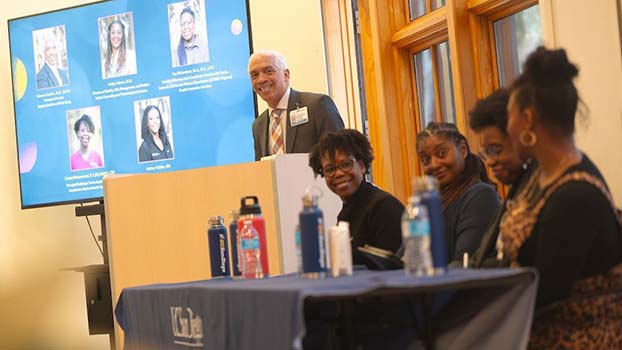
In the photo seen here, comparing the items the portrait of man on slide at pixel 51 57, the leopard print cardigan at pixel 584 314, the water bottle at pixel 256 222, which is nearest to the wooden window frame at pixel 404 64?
the portrait of man on slide at pixel 51 57

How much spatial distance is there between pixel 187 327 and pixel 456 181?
1065mm

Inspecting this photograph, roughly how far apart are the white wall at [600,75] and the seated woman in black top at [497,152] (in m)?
0.79

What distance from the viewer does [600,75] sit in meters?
3.42

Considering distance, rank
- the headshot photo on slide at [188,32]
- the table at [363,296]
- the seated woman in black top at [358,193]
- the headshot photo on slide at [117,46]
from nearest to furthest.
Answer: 1. the table at [363,296]
2. the seated woman in black top at [358,193]
3. the headshot photo on slide at [188,32]
4. the headshot photo on slide at [117,46]

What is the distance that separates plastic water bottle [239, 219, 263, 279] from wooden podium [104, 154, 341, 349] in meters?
1.04

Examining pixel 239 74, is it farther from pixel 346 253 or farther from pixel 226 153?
pixel 346 253

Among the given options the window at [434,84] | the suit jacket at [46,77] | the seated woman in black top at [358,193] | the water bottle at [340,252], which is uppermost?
the suit jacket at [46,77]

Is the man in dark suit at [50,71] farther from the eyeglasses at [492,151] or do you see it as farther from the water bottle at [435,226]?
the water bottle at [435,226]

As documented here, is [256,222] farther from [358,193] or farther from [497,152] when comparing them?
[497,152]

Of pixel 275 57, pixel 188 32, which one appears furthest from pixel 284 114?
pixel 188 32

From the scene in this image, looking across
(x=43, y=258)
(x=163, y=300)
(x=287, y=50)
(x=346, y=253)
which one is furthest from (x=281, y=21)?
(x=43, y=258)

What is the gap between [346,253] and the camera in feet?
7.97

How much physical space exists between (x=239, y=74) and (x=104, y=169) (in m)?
1.18

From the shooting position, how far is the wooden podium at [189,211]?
400cm
